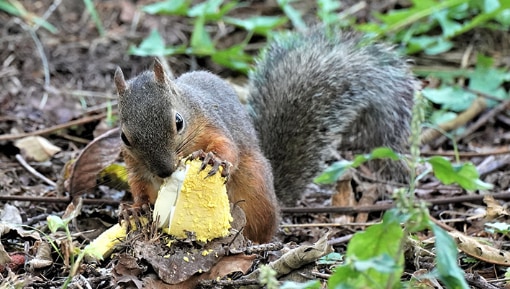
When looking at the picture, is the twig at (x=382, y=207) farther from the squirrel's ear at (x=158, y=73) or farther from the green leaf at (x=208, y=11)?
the green leaf at (x=208, y=11)

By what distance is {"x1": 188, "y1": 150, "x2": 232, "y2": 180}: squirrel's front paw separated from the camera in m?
2.64

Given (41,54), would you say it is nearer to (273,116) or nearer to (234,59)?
(234,59)

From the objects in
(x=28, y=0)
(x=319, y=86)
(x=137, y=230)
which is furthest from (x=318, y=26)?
(x=28, y=0)

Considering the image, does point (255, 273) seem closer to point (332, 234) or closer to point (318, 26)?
point (332, 234)

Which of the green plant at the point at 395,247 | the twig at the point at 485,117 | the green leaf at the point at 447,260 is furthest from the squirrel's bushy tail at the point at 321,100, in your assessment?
the green leaf at the point at 447,260

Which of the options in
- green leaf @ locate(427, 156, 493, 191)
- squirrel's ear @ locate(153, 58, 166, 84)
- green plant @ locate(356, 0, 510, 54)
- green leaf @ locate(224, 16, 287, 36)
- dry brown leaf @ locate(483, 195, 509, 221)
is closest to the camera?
green leaf @ locate(427, 156, 493, 191)

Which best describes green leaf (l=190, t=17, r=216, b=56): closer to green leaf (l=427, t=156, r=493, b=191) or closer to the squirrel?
the squirrel

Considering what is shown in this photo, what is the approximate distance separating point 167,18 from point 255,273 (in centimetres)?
382

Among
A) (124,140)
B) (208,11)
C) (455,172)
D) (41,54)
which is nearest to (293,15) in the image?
(208,11)

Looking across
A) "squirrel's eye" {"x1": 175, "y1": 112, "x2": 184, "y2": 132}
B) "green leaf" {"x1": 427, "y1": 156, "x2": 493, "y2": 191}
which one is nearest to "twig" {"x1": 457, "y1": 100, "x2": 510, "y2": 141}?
"squirrel's eye" {"x1": 175, "y1": 112, "x2": 184, "y2": 132}

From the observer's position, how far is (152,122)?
2822mm

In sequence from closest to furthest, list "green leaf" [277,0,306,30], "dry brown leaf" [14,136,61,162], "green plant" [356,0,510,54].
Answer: "dry brown leaf" [14,136,61,162], "green plant" [356,0,510,54], "green leaf" [277,0,306,30]

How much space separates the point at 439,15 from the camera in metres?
5.16

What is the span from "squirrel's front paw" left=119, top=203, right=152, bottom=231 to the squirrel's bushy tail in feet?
2.79
